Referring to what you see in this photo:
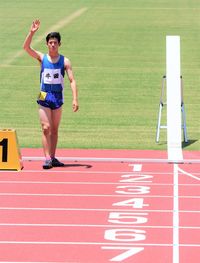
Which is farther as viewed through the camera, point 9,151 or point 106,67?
point 106,67

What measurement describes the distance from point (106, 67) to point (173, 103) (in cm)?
931

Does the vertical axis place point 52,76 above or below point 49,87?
above

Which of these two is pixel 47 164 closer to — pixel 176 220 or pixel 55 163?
pixel 55 163

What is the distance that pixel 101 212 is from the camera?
11508mm

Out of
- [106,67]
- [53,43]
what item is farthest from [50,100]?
[106,67]

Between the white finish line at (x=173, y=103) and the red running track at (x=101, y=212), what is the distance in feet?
1.70

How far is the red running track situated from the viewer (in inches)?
382

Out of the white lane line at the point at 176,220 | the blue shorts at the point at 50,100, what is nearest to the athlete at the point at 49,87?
the blue shorts at the point at 50,100

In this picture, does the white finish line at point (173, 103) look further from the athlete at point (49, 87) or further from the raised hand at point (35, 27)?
the raised hand at point (35, 27)

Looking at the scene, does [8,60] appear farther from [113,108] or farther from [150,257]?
[150,257]

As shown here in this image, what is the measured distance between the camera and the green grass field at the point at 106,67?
1766 cm

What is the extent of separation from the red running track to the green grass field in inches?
90.5

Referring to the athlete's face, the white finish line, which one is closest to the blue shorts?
the athlete's face

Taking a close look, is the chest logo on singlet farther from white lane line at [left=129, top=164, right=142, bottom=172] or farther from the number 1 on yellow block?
white lane line at [left=129, top=164, right=142, bottom=172]
